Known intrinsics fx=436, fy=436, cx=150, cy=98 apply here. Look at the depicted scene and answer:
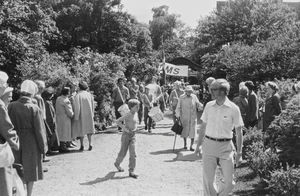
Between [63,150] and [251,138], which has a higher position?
[251,138]

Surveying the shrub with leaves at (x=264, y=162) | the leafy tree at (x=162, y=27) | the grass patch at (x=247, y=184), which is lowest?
the grass patch at (x=247, y=184)

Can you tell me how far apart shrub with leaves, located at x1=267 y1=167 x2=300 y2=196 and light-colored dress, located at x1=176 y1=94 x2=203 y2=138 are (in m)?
5.38

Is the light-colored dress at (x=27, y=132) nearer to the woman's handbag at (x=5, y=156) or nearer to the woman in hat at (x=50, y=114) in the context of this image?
the woman's handbag at (x=5, y=156)

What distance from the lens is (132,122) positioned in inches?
344

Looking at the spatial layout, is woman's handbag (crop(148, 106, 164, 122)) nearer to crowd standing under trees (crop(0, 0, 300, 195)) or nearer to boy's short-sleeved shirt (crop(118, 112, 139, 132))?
crowd standing under trees (crop(0, 0, 300, 195))

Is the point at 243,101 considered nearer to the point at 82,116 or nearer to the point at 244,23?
the point at 82,116

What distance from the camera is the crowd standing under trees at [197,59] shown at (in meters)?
7.64

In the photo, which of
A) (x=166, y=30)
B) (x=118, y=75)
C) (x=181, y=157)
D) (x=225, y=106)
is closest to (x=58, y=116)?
(x=181, y=157)

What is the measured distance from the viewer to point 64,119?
11648 mm

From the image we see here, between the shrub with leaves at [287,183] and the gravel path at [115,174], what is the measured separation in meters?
1.69

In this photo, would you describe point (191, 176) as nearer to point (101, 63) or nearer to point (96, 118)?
point (96, 118)

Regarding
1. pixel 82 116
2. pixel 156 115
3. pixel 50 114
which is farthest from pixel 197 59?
pixel 50 114

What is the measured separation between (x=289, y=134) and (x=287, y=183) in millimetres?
1154

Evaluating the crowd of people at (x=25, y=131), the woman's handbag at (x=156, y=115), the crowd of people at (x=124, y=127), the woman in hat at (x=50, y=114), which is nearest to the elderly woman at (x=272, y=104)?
the crowd of people at (x=124, y=127)
